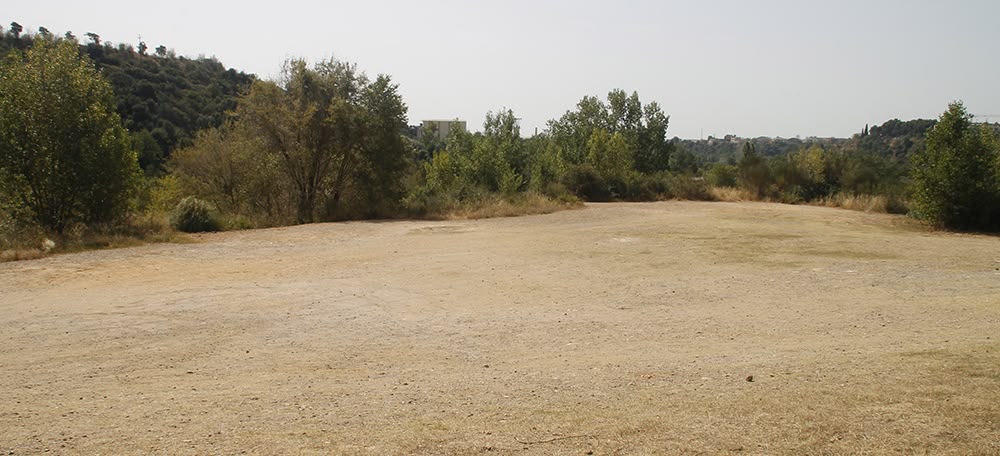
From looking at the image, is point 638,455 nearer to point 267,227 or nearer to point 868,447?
point 868,447

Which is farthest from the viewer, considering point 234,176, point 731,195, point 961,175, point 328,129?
point 731,195

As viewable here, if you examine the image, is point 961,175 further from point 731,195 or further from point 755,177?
point 755,177

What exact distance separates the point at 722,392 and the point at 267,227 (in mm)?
18964

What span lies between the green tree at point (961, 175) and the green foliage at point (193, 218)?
21907 mm

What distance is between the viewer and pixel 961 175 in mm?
19828

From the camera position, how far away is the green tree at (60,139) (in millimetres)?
16594

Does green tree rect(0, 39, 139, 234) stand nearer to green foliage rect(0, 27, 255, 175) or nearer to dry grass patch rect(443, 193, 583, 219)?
dry grass patch rect(443, 193, 583, 219)

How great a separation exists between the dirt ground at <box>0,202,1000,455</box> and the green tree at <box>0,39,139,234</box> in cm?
392

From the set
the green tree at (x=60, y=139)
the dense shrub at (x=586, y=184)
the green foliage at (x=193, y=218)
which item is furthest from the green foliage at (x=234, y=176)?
the dense shrub at (x=586, y=184)

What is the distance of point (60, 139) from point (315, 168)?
8.82 meters

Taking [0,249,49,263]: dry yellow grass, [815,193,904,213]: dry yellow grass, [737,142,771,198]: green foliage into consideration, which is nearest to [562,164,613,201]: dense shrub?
[737,142,771,198]: green foliage

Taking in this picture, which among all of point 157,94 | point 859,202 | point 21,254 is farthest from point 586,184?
point 157,94

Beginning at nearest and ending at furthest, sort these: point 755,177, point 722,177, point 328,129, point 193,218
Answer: point 193,218, point 328,129, point 755,177, point 722,177

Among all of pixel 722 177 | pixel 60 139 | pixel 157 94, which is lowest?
pixel 722 177
